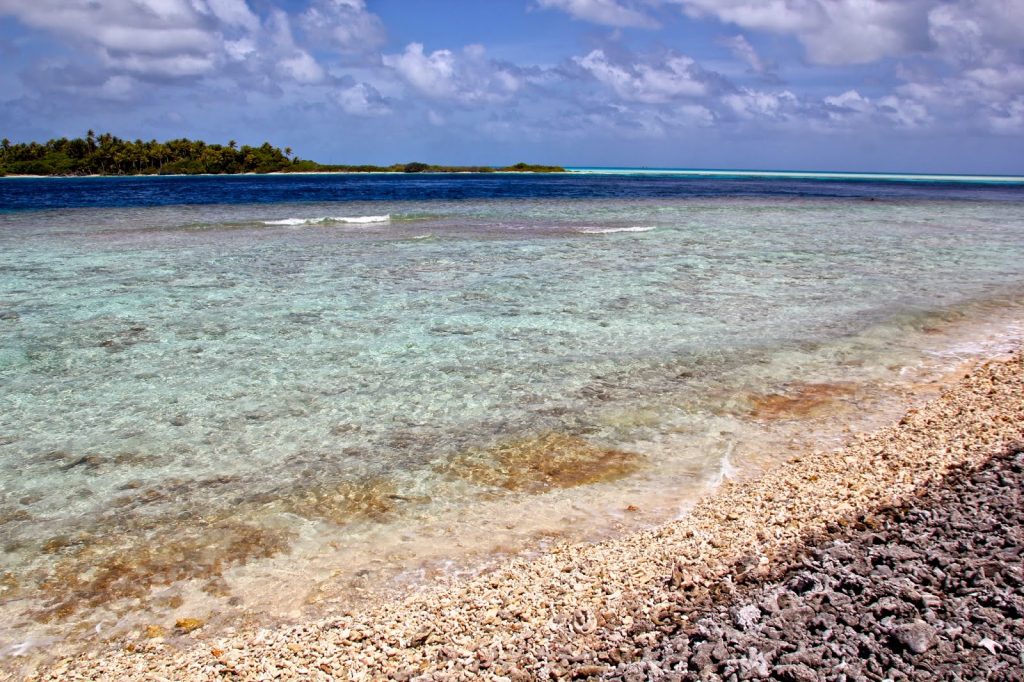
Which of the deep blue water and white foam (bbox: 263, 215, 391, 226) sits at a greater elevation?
the deep blue water

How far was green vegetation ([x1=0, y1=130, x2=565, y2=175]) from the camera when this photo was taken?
149625 mm

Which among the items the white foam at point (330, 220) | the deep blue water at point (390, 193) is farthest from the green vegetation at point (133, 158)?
the white foam at point (330, 220)

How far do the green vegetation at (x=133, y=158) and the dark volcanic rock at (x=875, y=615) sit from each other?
163361 millimetres

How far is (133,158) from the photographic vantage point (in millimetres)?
148875

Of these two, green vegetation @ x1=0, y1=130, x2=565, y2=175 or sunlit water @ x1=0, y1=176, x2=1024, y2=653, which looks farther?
green vegetation @ x1=0, y1=130, x2=565, y2=175

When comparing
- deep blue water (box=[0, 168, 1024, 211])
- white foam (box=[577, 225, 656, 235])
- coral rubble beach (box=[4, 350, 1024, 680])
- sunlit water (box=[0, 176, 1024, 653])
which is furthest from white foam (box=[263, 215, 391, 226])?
coral rubble beach (box=[4, 350, 1024, 680])

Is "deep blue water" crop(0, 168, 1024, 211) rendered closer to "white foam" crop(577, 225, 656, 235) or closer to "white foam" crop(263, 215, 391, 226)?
"white foam" crop(263, 215, 391, 226)

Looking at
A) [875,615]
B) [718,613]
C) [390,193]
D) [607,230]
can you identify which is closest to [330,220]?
[607,230]

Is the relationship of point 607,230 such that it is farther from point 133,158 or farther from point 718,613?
point 133,158

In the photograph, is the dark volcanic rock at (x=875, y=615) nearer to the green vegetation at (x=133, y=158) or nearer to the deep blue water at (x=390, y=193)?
the deep blue water at (x=390, y=193)

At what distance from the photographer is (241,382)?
8.30m

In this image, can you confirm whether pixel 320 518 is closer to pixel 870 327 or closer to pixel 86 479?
pixel 86 479

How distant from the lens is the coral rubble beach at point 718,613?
10.5 feet

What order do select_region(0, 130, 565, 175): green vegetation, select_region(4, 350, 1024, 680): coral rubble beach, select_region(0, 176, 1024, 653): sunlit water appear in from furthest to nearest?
1. select_region(0, 130, 565, 175): green vegetation
2. select_region(0, 176, 1024, 653): sunlit water
3. select_region(4, 350, 1024, 680): coral rubble beach
